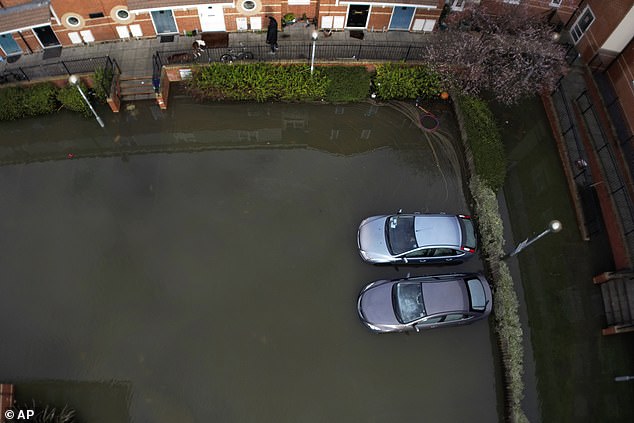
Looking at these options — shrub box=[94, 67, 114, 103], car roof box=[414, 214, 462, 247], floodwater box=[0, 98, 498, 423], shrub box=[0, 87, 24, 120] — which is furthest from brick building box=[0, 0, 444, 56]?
car roof box=[414, 214, 462, 247]

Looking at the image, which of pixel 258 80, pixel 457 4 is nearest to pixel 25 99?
pixel 258 80

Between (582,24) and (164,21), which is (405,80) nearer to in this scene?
(582,24)

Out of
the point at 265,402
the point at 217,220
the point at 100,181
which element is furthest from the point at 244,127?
the point at 265,402

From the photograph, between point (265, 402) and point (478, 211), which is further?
point (478, 211)

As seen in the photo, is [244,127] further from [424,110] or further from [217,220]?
[424,110]

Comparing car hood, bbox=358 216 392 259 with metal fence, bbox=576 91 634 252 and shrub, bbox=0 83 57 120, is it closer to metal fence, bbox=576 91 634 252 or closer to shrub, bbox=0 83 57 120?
metal fence, bbox=576 91 634 252
